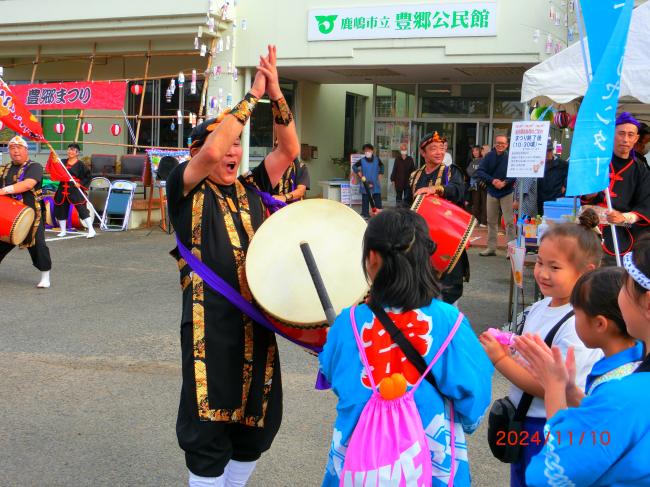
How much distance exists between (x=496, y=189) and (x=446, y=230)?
24.9 ft

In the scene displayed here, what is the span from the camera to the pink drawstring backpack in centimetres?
194

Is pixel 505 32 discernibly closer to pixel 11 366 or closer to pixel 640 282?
pixel 11 366

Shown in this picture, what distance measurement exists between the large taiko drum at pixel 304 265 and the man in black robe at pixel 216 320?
0.38 feet

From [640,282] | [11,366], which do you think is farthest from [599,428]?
[11,366]

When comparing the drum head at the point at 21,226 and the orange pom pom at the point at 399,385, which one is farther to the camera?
the drum head at the point at 21,226

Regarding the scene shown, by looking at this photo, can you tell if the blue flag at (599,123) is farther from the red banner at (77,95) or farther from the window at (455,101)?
the window at (455,101)

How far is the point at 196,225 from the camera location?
2688 mm

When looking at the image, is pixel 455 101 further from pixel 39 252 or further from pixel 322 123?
pixel 39 252

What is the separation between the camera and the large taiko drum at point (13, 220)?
799cm

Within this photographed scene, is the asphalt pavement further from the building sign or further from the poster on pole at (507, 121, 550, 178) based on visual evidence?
the building sign

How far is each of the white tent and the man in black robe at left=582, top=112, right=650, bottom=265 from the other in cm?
110

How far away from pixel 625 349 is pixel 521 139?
8.13 metres

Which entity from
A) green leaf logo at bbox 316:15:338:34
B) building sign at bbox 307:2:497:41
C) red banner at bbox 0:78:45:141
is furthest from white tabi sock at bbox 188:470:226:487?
green leaf logo at bbox 316:15:338:34

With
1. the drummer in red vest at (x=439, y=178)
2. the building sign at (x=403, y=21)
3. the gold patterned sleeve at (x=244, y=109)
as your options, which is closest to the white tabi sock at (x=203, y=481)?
the gold patterned sleeve at (x=244, y=109)
